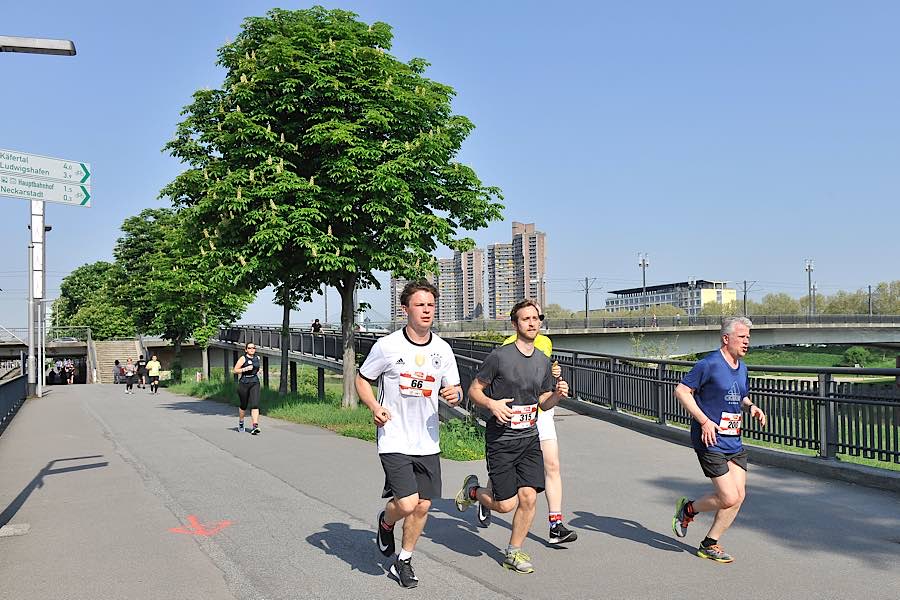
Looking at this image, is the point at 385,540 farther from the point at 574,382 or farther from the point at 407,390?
the point at 574,382

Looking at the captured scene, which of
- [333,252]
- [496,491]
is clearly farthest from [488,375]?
[333,252]

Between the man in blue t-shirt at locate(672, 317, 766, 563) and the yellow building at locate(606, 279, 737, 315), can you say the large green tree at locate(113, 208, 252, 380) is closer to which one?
the man in blue t-shirt at locate(672, 317, 766, 563)

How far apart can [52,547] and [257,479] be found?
10.5 ft

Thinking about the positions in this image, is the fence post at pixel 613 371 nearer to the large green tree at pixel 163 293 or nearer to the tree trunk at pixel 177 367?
the large green tree at pixel 163 293

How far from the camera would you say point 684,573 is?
17.0 feet

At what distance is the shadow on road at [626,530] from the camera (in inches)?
233

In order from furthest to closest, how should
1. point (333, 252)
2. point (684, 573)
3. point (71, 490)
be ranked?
point (333, 252), point (71, 490), point (684, 573)

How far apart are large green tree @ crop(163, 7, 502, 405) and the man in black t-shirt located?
10.5 m

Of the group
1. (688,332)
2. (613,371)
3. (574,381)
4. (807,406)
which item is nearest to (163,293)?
(574,381)

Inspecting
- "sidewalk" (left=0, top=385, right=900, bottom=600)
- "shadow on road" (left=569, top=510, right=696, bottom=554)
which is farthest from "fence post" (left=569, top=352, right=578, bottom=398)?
"shadow on road" (left=569, top=510, right=696, bottom=554)

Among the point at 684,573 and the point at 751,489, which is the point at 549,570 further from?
the point at 751,489

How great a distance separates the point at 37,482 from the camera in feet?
31.9

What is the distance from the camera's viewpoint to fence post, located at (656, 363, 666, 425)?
12.2m

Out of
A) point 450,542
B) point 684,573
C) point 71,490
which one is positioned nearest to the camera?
point 684,573
